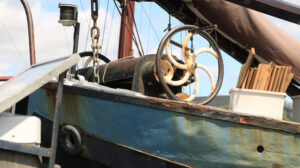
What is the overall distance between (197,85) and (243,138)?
1047mm

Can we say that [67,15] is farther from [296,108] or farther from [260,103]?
[296,108]

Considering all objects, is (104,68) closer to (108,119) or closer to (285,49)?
(108,119)

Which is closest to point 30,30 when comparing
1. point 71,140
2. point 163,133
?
point 71,140

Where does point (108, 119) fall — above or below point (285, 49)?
below

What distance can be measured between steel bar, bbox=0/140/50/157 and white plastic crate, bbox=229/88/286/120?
7.42 ft

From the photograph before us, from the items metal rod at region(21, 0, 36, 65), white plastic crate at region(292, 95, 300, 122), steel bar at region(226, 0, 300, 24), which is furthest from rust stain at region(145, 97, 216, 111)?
metal rod at region(21, 0, 36, 65)

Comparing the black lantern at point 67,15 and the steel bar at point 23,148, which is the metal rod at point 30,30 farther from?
the steel bar at point 23,148

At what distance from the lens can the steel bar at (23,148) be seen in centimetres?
343

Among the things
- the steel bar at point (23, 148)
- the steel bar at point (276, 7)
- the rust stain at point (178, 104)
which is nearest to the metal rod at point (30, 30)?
the steel bar at point (276, 7)

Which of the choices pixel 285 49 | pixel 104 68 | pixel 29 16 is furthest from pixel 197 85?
pixel 29 16

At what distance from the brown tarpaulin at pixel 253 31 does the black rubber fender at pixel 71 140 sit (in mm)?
2908

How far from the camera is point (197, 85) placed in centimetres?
504

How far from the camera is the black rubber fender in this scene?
4727 mm

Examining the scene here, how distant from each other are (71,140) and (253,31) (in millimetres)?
3200
